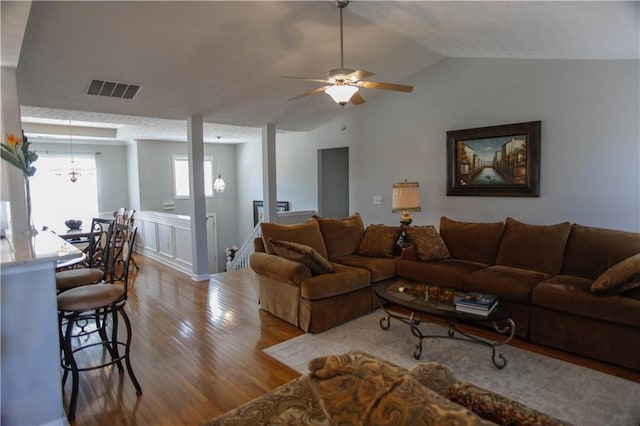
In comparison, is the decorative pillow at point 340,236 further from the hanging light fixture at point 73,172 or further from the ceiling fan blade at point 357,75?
the hanging light fixture at point 73,172

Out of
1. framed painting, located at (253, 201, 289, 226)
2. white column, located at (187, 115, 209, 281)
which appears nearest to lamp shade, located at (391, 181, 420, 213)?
white column, located at (187, 115, 209, 281)

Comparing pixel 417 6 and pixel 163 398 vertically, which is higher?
pixel 417 6

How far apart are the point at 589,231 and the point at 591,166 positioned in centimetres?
98

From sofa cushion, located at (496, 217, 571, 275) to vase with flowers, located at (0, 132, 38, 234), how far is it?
4.63m

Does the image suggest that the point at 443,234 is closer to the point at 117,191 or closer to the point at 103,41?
the point at 103,41

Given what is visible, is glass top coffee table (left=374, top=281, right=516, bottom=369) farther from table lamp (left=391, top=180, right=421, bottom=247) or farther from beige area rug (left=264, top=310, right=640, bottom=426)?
table lamp (left=391, top=180, right=421, bottom=247)

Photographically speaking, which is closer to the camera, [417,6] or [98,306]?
[98,306]

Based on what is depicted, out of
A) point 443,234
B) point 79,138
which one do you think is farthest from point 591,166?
point 79,138

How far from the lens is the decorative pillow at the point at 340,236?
4680 mm

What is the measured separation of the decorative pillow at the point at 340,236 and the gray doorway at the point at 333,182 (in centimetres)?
280

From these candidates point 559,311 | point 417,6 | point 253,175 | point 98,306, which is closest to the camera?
point 98,306

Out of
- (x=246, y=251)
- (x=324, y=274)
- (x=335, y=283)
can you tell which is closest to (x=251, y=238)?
(x=246, y=251)

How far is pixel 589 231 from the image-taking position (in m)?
3.64

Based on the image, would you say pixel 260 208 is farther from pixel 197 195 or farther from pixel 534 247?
pixel 534 247
